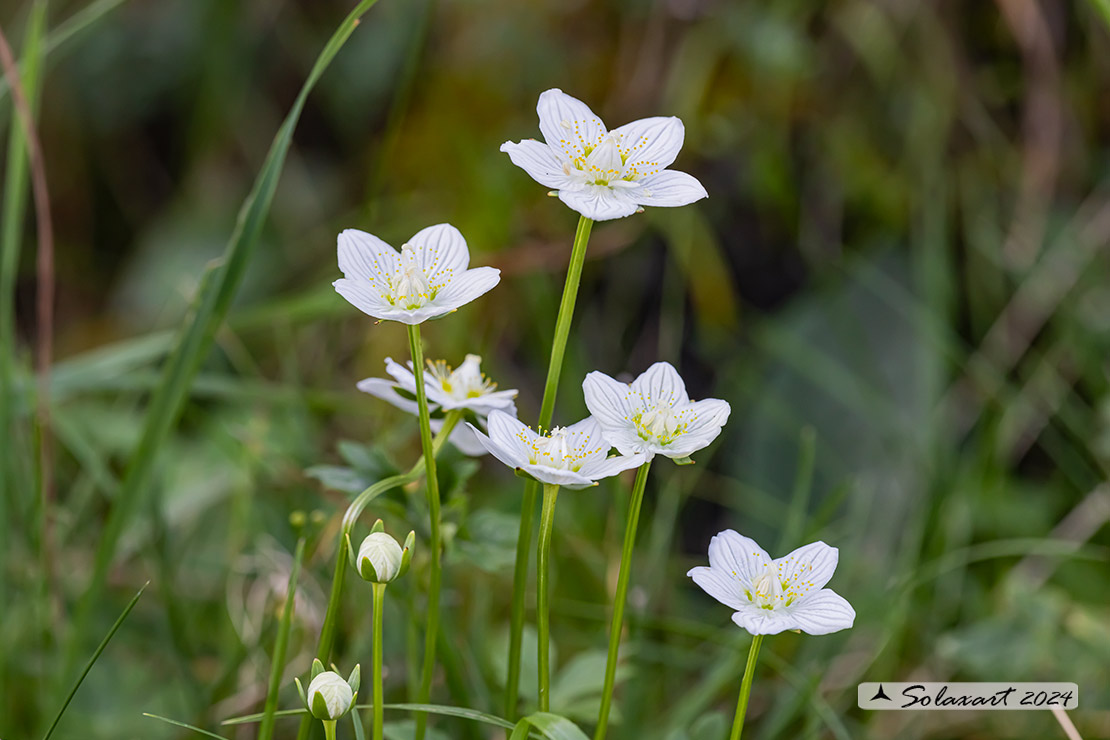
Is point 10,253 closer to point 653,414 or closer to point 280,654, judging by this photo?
point 280,654

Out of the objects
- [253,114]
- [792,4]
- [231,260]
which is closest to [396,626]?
[231,260]

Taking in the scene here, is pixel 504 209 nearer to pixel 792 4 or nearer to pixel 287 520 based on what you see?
pixel 792 4

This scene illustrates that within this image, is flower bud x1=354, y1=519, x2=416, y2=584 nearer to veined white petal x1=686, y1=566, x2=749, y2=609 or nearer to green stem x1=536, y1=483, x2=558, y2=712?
green stem x1=536, y1=483, x2=558, y2=712

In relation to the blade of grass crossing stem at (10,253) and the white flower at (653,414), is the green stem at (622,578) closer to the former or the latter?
the white flower at (653,414)

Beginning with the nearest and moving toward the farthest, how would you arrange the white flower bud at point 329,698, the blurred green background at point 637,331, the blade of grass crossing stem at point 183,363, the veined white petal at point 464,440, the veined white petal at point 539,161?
the white flower bud at point 329,698 < the veined white petal at point 539,161 < the veined white petal at point 464,440 < the blade of grass crossing stem at point 183,363 < the blurred green background at point 637,331

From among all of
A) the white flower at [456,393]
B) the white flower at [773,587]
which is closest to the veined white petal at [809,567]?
the white flower at [773,587]

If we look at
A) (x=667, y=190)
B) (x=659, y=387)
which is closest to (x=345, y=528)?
(x=659, y=387)
